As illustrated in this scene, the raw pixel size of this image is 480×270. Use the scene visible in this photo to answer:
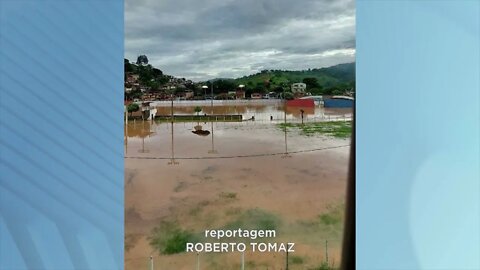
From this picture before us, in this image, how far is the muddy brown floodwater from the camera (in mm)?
1451

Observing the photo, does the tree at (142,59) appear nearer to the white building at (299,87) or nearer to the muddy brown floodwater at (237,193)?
the muddy brown floodwater at (237,193)

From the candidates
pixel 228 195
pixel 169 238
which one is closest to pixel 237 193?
pixel 228 195

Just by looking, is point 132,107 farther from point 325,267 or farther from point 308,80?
point 325,267

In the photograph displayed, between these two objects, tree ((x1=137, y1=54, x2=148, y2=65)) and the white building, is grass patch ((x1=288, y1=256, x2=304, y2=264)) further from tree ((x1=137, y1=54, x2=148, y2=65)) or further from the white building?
tree ((x1=137, y1=54, x2=148, y2=65))

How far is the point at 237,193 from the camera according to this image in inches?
57.4

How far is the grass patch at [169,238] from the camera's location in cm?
145

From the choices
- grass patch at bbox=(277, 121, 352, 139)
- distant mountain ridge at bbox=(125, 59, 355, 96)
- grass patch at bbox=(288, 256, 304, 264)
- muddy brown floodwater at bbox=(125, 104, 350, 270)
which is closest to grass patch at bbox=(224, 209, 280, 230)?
muddy brown floodwater at bbox=(125, 104, 350, 270)

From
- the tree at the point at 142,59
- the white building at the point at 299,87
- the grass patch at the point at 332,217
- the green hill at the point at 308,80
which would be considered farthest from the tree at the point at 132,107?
the grass patch at the point at 332,217
